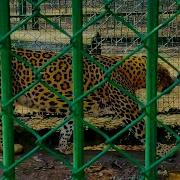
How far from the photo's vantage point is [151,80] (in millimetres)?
1970

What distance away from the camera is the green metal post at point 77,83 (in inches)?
73.5

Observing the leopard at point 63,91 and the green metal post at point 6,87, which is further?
the leopard at point 63,91

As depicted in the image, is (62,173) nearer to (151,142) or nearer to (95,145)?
(95,145)

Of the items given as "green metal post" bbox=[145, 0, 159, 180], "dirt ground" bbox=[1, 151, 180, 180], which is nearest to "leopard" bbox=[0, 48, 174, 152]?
"dirt ground" bbox=[1, 151, 180, 180]

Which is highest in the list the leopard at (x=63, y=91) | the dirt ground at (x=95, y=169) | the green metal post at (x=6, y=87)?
the green metal post at (x=6, y=87)

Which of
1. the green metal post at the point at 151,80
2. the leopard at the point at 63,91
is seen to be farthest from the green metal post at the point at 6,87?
the leopard at the point at 63,91

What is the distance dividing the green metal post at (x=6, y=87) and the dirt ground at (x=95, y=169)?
→ 246 cm

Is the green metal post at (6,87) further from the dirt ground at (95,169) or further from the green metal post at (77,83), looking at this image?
the dirt ground at (95,169)

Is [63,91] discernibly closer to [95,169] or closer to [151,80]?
[95,169]

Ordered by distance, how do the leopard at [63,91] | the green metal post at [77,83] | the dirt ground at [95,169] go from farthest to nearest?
the leopard at [63,91] < the dirt ground at [95,169] < the green metal post at [77,83]

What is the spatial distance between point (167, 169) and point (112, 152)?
896 millimetres

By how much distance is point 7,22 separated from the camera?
1878 millimetres

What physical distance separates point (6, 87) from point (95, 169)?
3189mm

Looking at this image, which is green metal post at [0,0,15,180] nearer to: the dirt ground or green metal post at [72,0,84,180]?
green metal post at [72,0,84,180]
